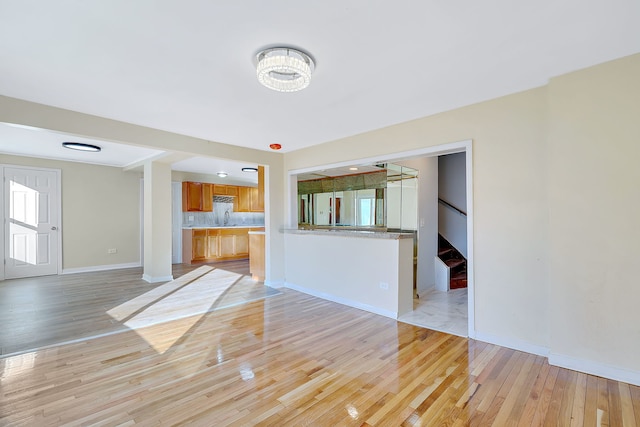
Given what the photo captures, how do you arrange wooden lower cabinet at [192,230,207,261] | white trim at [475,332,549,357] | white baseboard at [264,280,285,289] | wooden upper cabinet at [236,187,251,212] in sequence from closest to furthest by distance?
white trim at [475,332,549,357]
white baseboard at [264,280,285,289]
wooden lower cabinet at [192,230,207,261]
wooden upper cabinet at [236,187,251,212]

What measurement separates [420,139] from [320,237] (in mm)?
2075

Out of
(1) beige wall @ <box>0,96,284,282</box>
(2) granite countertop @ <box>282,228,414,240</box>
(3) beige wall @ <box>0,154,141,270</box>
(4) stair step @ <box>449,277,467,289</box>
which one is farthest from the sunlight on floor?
(4) stair step @ <box>449,277,467,289</box>

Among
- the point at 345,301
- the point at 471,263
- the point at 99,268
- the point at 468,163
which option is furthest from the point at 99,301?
the point at 468,163

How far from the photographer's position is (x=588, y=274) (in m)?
2.25

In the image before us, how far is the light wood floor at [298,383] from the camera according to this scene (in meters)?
1.77

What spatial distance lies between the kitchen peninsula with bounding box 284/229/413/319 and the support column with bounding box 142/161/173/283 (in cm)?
254

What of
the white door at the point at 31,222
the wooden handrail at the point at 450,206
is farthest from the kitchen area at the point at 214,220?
the wooden handrail at the point at 450,206

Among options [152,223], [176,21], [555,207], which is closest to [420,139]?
[555,207]

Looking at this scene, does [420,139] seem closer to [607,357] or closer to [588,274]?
[588,274]

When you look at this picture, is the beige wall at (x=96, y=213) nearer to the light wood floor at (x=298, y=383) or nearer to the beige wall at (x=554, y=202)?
the beige wall at (x=554, y=202)

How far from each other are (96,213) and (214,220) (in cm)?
292

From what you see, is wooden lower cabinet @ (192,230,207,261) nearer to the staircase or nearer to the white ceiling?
the white ceiling

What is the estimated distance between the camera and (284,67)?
1955 mm

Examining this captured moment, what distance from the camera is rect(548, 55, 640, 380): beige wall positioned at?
2.10 metres
